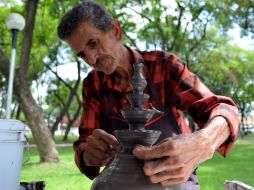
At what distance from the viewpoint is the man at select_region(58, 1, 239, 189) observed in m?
1.62

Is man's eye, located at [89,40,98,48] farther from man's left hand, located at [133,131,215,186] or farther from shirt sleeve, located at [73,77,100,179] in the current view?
man's left hand, located at [133,131,215,186]

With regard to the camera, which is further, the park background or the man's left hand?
the park background

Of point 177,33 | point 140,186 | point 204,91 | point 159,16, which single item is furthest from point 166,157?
point 177,33

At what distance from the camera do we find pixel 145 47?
2277 cm

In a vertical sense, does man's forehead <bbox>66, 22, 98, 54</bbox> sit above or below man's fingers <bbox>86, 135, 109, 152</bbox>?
above

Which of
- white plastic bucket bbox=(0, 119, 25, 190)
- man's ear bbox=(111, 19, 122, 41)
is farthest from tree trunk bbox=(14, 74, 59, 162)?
white plastic bucket bbox=(0, 119, 25, 190)

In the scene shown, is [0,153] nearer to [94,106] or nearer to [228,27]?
[94,106]

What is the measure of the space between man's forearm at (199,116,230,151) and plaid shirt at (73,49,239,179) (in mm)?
309

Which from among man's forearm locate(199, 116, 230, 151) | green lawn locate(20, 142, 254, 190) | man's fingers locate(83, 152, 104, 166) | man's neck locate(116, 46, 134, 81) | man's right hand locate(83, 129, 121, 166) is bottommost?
green lawn locate(20, 142, 254, 190)

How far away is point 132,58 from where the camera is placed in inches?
92.3

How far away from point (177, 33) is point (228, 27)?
8.71 feet

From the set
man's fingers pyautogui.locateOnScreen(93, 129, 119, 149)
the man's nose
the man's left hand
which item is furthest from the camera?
the man's nose

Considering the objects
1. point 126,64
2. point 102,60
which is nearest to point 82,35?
point 102,60

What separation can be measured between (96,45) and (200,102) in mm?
635
